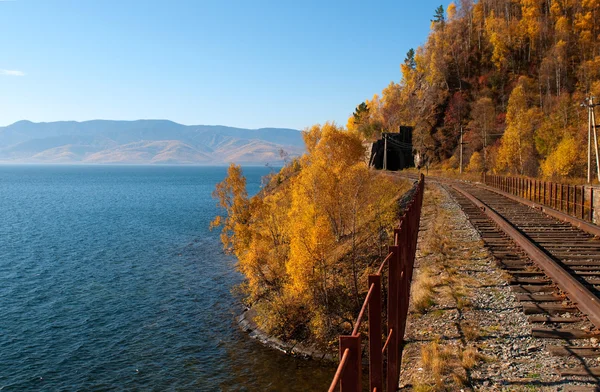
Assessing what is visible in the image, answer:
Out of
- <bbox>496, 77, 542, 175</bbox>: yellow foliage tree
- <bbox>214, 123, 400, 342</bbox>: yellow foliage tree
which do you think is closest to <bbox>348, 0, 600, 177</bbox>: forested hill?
<bbox>496, 77, 542, 175</bbox>: yellow foliage tree

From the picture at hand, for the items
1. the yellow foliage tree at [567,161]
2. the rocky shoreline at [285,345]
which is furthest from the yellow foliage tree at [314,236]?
the yellow foliage tree at [567,161]

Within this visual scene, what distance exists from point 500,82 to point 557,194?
7444 cm

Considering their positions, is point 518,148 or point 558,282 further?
point 518,148

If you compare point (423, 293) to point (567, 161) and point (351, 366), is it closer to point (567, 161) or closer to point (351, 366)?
point (351, 366)

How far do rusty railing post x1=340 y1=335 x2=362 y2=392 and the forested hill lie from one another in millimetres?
61866

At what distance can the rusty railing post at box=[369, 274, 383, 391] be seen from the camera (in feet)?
13.6

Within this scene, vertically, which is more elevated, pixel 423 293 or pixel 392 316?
pixel 392 316

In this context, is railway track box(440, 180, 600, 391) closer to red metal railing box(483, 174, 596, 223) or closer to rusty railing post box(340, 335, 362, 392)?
red metal railing box(483, 174, 596, 223)

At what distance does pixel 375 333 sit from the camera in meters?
4.29

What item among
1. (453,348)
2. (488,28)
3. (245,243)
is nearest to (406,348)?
(453,348)

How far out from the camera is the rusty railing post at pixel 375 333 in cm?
415

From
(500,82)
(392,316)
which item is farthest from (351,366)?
(500,82)

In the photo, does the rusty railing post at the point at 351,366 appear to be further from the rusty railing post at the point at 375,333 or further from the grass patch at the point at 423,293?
the grass patch at the point at 423,293

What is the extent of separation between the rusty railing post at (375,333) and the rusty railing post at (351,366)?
1108 millimetres
